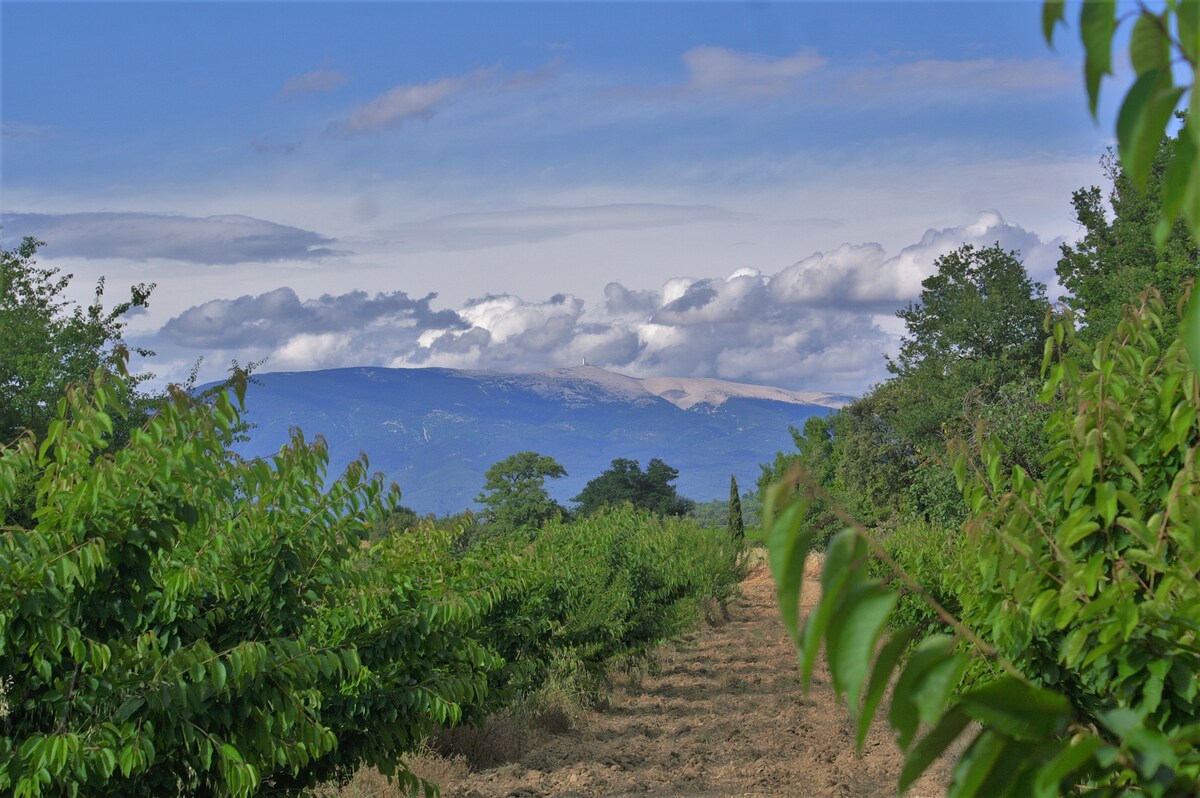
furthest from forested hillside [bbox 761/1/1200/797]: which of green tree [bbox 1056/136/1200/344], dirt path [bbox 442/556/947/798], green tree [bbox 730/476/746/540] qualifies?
green tree [bbox 730/476/746/540]

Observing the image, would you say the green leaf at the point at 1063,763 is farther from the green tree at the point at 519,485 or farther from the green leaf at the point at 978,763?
the green tree at the point at 519,485

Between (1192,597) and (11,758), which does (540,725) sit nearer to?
(11,758)

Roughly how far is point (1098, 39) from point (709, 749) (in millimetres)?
12133

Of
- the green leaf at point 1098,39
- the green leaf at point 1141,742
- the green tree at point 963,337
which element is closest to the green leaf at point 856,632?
the green leaf at point 1141,742

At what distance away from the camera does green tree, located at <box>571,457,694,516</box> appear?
80.4 meters

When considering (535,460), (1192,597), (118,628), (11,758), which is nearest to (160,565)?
(118,628)

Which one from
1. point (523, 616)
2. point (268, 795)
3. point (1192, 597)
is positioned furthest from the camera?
point (523, 616)

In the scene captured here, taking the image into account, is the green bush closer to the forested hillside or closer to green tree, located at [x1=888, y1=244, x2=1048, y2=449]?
the forested hillside

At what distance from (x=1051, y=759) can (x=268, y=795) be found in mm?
5053

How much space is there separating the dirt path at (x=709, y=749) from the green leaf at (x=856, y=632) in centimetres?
730

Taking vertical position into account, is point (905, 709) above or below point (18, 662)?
above

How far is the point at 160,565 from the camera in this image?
5043mm

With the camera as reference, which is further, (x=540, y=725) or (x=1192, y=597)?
(x=540, y=725)

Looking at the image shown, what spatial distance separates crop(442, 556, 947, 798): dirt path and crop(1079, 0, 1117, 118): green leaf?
749cm
